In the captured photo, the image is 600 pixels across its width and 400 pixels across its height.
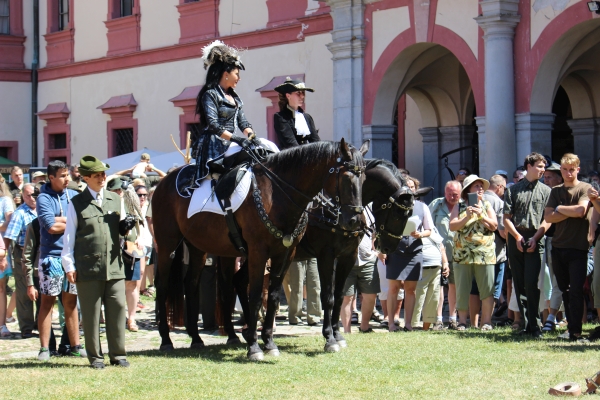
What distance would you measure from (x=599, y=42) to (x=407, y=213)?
32.8ft

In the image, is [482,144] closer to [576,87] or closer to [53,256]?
[576,87]

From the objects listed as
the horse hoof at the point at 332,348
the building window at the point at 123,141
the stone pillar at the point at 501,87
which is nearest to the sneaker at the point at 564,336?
the horse hoof at the point at 332,348

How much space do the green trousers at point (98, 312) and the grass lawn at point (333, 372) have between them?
231mm

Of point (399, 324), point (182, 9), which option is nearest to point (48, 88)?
point (182, 9)

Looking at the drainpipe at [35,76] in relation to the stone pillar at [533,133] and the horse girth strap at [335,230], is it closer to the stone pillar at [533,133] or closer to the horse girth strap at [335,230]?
the stone pillar at [533,133]

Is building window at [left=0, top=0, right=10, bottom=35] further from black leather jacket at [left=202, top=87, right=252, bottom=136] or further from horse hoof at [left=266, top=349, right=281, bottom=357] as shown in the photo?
horse hoof at [left=266, top=349, right=281, bottom=357]

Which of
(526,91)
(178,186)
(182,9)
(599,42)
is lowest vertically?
(178,186)

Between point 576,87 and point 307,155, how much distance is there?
12.4 m

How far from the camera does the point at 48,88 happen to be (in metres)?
27.7

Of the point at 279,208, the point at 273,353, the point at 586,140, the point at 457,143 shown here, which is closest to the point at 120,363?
the point at 273,353

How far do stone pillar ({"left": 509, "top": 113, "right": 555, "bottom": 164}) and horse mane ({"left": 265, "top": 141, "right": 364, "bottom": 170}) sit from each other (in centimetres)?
804

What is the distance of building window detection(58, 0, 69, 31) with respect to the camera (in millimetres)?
27562

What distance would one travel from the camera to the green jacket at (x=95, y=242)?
8289mm

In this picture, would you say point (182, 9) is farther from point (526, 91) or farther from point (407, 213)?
point (407, 213)
